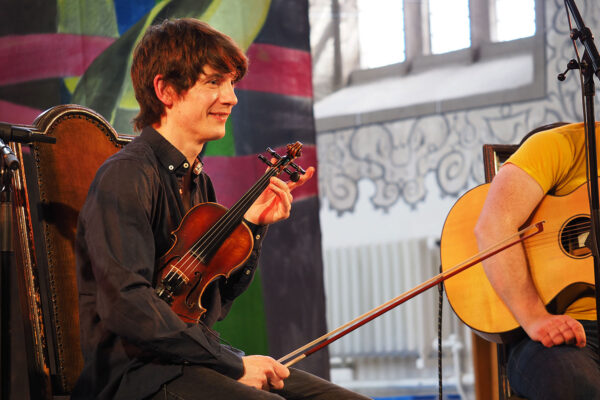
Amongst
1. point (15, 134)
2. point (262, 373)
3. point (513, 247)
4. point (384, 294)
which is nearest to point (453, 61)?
point (384, 294)

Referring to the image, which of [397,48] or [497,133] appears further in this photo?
[397,48]

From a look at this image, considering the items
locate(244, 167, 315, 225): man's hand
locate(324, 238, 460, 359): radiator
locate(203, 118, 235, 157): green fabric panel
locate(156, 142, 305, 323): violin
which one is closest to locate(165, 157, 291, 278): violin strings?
locate(156, 142, 305, 323): violin

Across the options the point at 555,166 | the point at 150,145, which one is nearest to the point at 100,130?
the point at 150,145

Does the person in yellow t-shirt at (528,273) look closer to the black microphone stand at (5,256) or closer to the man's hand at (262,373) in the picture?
the man's hand at (262,373)

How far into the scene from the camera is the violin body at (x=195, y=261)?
1.51 metres

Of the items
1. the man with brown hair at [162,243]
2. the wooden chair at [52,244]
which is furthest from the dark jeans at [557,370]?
the wooden chair at [52,244]

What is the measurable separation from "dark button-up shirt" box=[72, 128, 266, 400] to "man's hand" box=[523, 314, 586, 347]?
835mm

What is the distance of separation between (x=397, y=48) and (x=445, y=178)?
1083 mm

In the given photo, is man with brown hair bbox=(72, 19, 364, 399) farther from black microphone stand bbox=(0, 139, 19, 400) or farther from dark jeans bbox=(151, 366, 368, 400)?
black microphone stand bbox=(0, 139, 19, 400)

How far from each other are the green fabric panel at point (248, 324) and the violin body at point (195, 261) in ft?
4.68

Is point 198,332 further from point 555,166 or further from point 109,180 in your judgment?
point 555,166

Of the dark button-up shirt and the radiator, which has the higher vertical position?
the dark button-up shirt

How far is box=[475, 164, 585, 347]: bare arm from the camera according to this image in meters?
1.88

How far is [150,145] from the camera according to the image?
1.69m
